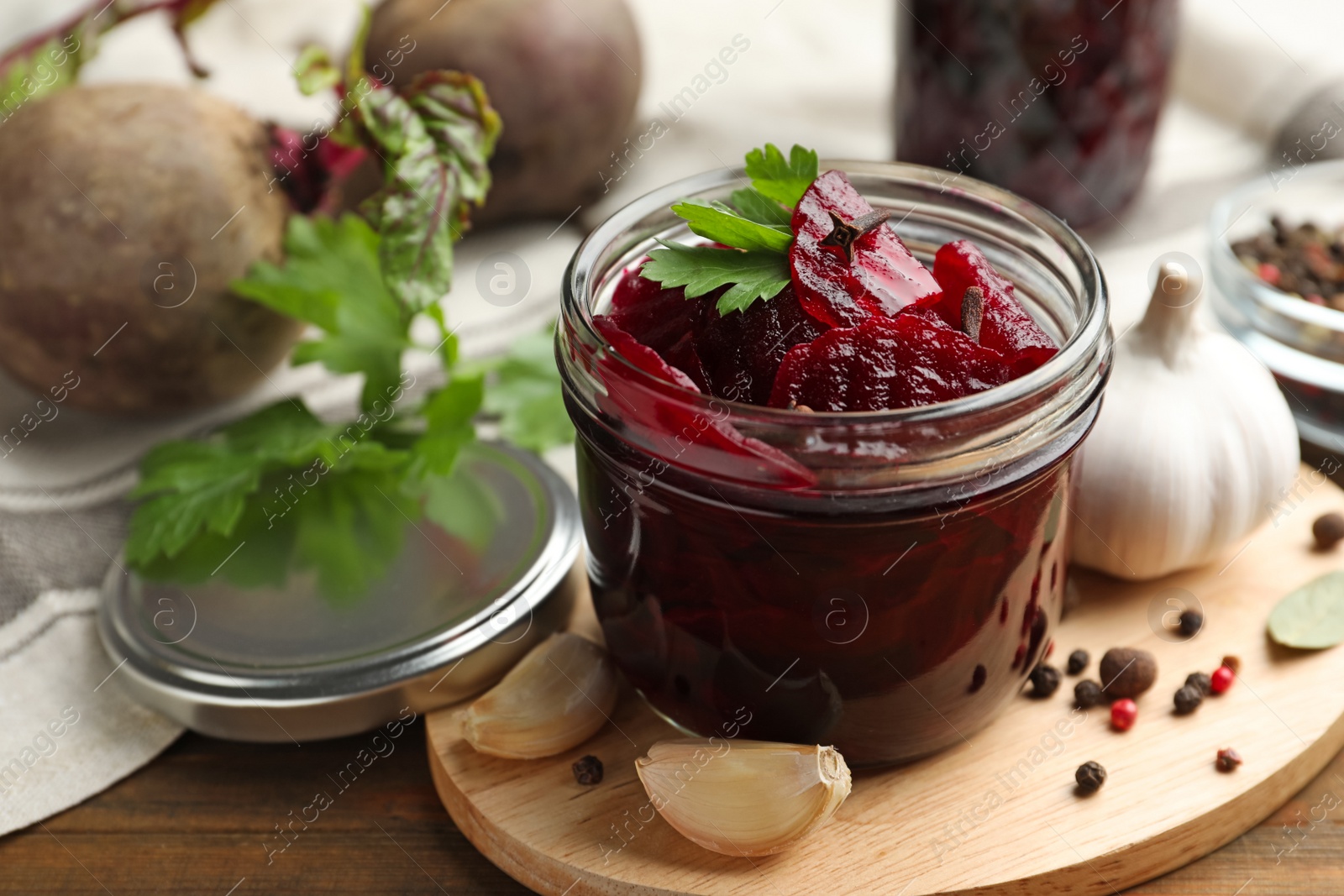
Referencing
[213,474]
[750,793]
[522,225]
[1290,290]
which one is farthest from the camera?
[522,225]

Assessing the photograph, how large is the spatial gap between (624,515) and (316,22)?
93.3 inches

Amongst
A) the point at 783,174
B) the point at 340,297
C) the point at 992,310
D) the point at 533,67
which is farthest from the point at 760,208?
the point at 533,67

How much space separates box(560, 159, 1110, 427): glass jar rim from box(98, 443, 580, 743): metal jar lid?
0.44m

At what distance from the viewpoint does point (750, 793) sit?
1.26 meters

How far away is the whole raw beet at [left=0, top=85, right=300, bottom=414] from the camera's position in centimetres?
195

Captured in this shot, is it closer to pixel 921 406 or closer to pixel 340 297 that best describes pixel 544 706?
pixel 921 406

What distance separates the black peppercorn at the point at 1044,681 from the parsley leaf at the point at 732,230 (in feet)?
1.97

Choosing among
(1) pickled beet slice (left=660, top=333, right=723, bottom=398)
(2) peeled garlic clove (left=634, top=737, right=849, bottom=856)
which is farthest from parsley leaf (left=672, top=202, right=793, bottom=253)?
(2) peeled garlic clove (left=634, top=737, right=849, bottom=856)

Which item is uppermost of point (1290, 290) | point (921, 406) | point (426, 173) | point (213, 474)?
point (921, 406)

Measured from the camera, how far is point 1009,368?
1221mm

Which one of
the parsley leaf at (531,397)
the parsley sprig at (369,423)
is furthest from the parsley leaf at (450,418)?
the parsley leaf at (531,397)

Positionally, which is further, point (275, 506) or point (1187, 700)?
point (275, 506)

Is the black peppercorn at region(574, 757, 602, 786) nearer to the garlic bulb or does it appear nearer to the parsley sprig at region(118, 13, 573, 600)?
the parsley sprig at region(118, 13, 573, 600)

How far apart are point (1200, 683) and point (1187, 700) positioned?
0.04 meters
